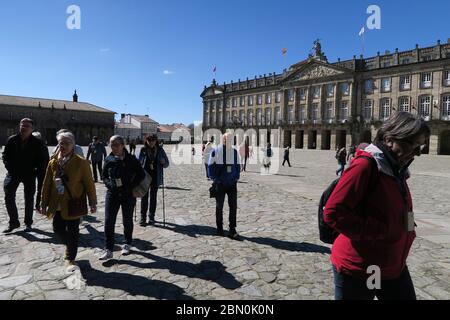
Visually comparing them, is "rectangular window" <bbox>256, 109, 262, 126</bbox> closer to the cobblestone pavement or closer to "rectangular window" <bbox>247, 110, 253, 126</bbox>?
"rectangular window" <bbox>247, 110, 253, 126</bbox>

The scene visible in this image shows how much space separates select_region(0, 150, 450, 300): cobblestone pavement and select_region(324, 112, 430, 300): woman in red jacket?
64.9 inches

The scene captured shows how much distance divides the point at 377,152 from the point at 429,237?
16.9ft

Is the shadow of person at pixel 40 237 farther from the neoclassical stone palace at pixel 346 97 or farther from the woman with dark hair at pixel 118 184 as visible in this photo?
the neoclassical stone palace at pixel 346 97

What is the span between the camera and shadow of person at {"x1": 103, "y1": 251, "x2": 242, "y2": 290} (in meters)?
4.04

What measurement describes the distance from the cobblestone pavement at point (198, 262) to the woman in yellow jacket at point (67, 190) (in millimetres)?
471

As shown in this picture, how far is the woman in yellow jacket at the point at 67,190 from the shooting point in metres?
4.15

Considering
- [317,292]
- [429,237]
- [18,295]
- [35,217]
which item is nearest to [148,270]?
[18,295]

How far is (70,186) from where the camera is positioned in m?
4.16

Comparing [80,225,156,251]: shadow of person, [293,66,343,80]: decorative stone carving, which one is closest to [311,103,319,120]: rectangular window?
[293,66,343,80]: decorative stone carving

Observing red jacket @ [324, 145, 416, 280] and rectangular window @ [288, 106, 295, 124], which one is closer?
red jacket @ [324, 145, 416, 280]

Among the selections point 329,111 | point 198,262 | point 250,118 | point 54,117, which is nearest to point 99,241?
point 198,262

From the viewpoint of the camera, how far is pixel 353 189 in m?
1.96

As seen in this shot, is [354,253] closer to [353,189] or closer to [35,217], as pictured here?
[353,189]

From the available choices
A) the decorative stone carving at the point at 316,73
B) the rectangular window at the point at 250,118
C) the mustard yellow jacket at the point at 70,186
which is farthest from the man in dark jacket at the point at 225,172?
the rectangular window at the point at 250,118
